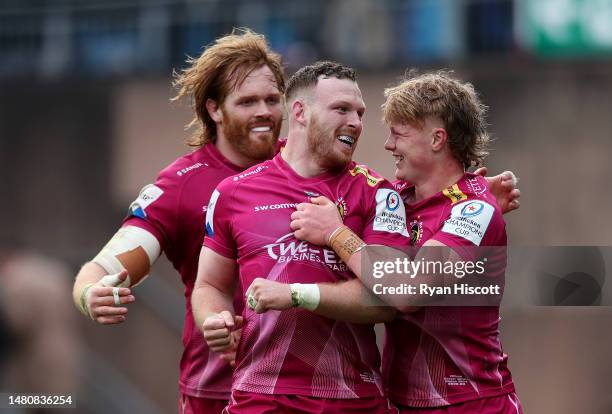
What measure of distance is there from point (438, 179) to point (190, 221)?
4.84 ft

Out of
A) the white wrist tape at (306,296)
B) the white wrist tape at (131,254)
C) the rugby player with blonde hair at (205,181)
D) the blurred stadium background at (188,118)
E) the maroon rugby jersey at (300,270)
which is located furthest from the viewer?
the blurred stadium background at (188,118)

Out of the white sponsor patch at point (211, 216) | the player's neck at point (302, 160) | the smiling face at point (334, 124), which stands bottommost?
the white sponsor patch at point (211, 216)

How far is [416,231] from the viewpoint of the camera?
17.9 ft

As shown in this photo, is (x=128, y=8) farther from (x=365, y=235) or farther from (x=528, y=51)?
(x=365, y=235)

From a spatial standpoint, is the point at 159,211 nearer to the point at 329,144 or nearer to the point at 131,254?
the point at 131,254

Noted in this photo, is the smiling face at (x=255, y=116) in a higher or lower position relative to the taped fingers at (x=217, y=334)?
higher

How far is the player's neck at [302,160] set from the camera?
5.53 metres

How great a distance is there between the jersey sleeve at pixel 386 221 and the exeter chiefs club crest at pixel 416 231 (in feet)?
0.20

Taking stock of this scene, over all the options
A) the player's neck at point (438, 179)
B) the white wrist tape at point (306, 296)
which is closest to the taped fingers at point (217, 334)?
the white wrist tape at point (306, 296)

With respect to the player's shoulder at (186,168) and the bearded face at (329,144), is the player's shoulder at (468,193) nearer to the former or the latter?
the bearded face at (329,144)

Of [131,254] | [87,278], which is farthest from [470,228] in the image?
[87,278]

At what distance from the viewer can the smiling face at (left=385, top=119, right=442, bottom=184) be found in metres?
5.54
